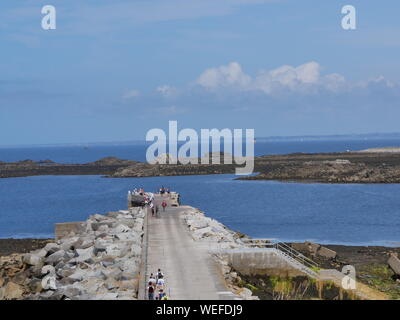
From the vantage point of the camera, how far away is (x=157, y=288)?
813 inches

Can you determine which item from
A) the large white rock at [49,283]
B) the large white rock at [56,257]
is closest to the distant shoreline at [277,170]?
the large white rock at [56,257]

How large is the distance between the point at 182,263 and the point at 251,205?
4893 cm

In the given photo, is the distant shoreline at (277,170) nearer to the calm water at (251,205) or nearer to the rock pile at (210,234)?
the calm water at (251,205)

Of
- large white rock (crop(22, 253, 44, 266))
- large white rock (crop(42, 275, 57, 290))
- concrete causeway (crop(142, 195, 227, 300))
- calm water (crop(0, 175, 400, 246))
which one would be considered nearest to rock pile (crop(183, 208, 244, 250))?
concrete causeway (crop(142, 195, 227, 300))

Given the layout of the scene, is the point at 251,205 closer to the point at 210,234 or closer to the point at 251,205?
the point at 251,205

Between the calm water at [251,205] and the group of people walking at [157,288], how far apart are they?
2767 cm

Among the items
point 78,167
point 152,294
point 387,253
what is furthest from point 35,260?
point 78,167

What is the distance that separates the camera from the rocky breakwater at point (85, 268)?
22.0 m

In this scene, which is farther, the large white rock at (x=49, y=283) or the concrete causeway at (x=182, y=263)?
the large white rock at (x=49, y=283)

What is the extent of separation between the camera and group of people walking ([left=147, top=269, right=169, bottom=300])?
1959 cm

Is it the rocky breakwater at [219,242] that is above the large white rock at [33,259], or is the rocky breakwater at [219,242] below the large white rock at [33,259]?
above

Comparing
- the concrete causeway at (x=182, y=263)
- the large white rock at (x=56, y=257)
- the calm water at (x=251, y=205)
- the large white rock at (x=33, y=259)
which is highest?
the concrete causeway at (x=182, y=263)

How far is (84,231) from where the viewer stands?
128 feet
